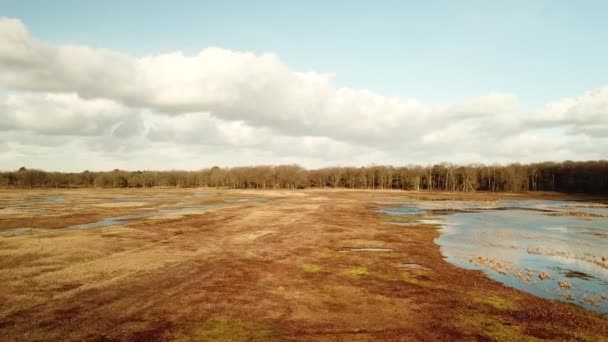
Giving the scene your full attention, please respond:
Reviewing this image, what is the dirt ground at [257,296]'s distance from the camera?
14.6 m

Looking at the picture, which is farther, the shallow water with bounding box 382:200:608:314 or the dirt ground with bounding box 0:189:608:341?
the shallow water with bounding box 382:200:608:314

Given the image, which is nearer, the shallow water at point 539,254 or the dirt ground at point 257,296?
the dirt ground at point 257,296

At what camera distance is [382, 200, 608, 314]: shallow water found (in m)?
21.3

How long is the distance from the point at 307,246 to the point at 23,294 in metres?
20.4

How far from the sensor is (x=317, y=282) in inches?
851

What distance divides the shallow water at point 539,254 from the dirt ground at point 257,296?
6.44ft

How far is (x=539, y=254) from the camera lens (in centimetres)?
3139

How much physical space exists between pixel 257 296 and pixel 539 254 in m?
25.6

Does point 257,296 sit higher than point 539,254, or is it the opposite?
point 257,296

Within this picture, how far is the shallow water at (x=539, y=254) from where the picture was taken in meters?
21.3

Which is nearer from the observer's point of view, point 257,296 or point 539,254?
point 257,296

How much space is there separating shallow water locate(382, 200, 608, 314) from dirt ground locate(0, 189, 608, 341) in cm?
196

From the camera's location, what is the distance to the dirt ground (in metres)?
14.6

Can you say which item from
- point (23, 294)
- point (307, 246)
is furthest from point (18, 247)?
point (307, 246)
